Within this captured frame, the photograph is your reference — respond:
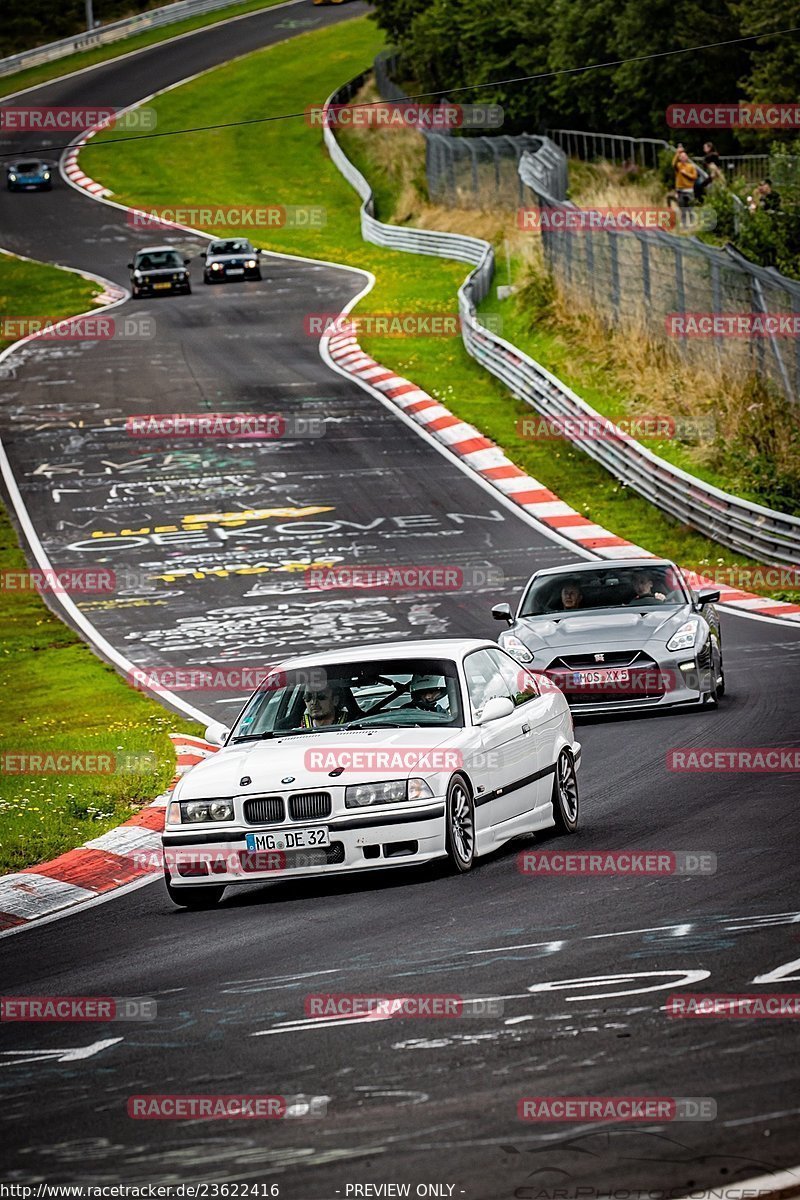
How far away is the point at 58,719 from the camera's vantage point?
19141 millimetres

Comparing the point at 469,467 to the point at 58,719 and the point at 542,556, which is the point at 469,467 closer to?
the point at 542,556

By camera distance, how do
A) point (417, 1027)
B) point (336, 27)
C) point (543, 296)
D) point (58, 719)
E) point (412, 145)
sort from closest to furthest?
point (417, 1027), point (58, 719), point (543, 296), point (412, 145), point (336, 27)

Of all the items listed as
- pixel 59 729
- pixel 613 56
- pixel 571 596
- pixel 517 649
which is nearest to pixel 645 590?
pixel 571 596

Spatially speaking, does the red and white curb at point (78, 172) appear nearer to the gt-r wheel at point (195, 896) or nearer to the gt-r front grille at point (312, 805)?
the gt-r wheel at point (195, 896)

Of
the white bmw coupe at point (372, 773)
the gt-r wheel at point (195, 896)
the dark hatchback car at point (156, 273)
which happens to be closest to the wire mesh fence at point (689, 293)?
the dark hatchback car at point (156, 273)

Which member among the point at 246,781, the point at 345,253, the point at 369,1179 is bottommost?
the point at 345,253

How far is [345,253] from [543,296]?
17.7m

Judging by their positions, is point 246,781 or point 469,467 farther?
point 469,467

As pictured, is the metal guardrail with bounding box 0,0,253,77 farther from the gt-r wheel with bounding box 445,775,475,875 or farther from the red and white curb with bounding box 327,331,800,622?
the gt-r wheel with bounding box 445,775,475,875

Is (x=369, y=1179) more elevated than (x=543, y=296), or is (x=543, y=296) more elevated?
(x=369, y=1179)

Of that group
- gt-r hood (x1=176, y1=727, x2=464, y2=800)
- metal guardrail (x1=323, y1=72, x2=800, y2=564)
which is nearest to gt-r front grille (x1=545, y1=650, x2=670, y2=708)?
gt-r hood (x1=176, y1=727, x2=464, y2=800)

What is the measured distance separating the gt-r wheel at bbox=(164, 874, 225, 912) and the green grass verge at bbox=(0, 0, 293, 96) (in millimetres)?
80979

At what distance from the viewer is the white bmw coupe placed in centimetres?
1077

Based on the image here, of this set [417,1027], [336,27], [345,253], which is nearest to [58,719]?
[417,1027]
